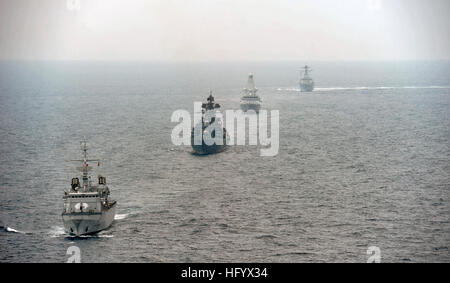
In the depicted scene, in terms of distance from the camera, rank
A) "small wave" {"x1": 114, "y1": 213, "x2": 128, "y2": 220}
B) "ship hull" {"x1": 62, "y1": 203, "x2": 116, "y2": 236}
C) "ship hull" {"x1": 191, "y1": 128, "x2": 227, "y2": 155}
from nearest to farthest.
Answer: "ship hull" {"x1": 62, "y1": 203, "x2": 116, "y2": 236}, "small wave" {"x1": 114, "y1": 213, "x2": 128, "y2": 220}, "ship hull" {"x1": 191, "y1": 128, "x2": 227, "y2": 155}

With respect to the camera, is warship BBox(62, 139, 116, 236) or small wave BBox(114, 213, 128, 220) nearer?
warship BBox(62, 139, 116, 236)

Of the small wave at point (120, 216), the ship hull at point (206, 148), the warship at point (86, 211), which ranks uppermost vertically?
the ship hull at point (206, 148)

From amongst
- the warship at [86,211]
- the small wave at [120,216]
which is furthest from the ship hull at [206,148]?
the warship at [86,211]

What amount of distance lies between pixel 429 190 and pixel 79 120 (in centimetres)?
12384

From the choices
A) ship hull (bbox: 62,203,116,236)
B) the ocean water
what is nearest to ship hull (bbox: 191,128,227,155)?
the ocean water

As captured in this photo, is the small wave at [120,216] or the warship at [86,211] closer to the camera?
the warship at [86,211]

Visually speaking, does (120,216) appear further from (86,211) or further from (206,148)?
(206,148)

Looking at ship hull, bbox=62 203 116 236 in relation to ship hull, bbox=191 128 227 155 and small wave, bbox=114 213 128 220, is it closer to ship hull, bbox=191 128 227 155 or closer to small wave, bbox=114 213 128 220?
small wave, bbox=114 213 128 220

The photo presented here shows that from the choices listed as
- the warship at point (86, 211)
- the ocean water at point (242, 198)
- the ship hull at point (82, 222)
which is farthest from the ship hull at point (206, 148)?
the ship hull at point (82, 222)

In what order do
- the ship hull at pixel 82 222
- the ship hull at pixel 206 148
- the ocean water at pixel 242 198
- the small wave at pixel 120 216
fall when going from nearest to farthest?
the ocean water at pixel 242 198 < the ship hull at pixel 82 222 < the small wave at pixel 120 216 < the ship hull at pixel 206 148

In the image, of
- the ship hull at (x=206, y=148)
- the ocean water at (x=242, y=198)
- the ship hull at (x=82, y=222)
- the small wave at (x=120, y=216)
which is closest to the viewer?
the ocean water at (x=242, y=198)

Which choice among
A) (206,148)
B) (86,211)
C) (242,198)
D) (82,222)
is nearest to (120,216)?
(86,211)

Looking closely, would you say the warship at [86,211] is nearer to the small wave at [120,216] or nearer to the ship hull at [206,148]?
the small wave at [120,216]

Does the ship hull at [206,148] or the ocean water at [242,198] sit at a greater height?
the ship hull at [206,148]
